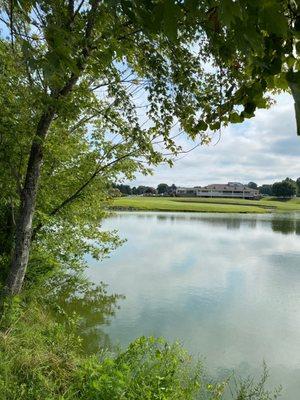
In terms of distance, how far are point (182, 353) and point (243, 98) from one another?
511 cm

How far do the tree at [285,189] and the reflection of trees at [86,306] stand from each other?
13474 cm

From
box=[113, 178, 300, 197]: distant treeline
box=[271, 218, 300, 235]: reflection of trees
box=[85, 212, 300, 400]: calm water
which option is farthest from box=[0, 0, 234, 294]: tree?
box=[113, 178, 300, 197]: distant treeline

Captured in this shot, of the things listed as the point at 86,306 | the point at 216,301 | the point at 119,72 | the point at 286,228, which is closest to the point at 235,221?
the point at 286,228

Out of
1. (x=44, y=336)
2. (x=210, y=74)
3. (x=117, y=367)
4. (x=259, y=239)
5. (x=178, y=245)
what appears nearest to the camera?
(x=117, y=367)

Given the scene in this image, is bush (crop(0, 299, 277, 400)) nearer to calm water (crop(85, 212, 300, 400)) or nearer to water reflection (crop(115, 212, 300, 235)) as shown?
calm water (crop(85, 212, 300, 400))

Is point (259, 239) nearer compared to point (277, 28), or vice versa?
point (277, 28)

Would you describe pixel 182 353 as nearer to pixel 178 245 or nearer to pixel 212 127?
pixel 212 127

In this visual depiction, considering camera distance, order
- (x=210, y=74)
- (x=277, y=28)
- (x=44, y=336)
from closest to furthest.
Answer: (x=277, y=28)
(x=210, y=74)
(x=44, y=336)

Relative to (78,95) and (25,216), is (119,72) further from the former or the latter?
(25,216)

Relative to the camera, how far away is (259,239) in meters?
34.6

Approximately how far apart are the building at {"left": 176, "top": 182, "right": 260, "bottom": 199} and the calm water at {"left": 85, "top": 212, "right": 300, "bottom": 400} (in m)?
139

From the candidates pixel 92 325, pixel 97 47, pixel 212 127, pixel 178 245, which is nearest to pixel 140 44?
pixel 97 47

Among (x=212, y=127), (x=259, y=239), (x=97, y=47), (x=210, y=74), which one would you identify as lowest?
(x=259, y=239)

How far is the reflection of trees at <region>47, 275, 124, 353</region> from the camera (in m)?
10.6
